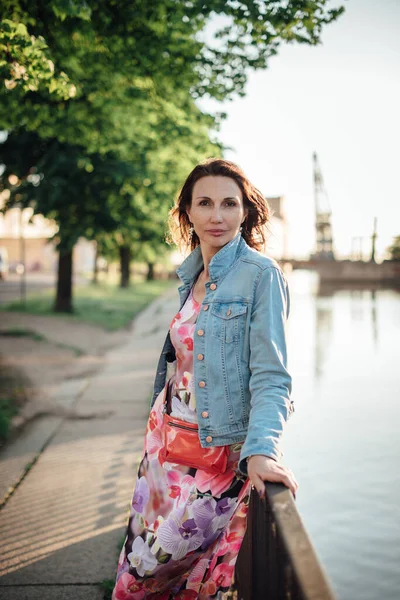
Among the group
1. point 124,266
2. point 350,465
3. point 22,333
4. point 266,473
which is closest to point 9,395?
point 350,465

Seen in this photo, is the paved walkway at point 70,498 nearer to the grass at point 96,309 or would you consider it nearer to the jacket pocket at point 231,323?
the jacket pocket at point 231,323

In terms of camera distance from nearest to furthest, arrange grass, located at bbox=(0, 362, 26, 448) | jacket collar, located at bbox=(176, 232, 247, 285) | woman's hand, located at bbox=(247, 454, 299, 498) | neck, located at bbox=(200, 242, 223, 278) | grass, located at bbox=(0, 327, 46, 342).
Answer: woman's hand, located at bbox=(247, 454, 299, 498) → jacket collar, located at bbox=(176, 232, 247, 285) → neck, located at bbox=(200, 242, 223, 278) → grass, located at bbox=(0, 362, 26, 448) → grass, located at bbox=(0, 327, 46, 342)

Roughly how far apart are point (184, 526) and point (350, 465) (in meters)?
5.35

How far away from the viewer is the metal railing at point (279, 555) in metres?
1.41

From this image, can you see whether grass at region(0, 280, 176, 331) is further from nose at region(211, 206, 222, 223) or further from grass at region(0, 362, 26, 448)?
nose at region(211, 206, 222, 223)

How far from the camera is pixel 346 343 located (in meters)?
18.2

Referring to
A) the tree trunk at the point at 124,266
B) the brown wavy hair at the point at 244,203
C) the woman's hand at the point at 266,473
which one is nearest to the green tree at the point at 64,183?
the brown wavy hair at the point at 244,203

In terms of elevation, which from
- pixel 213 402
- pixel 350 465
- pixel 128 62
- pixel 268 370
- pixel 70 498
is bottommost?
pixel 350 465

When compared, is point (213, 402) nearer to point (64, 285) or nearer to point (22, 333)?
point (22, 333)

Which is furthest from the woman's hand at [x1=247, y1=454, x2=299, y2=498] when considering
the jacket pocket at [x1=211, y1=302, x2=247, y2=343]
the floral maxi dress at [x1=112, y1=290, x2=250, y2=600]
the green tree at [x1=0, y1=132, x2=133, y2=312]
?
the green tree at [x1=0, y1=132, x2=133, y2=312]

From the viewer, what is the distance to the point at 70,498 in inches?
180

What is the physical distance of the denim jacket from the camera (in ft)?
6.82

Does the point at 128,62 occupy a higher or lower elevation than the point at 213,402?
higher

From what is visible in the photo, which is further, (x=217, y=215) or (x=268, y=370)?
(x=217, y=215)
